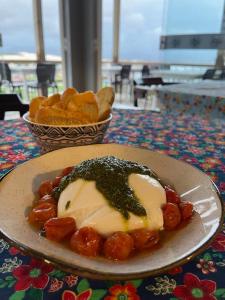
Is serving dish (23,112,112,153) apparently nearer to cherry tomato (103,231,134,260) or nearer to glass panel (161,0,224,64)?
cherry tomato (103,231,134,260)

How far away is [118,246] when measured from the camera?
12.7 inches

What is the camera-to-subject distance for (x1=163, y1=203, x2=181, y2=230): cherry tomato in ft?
1.25

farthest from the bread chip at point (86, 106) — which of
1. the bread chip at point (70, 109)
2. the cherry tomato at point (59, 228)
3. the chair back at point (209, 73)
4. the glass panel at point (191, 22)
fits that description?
the glass panel at point (191, 22)

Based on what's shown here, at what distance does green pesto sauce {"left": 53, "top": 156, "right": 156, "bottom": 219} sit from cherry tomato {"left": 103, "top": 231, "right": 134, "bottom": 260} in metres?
0.03

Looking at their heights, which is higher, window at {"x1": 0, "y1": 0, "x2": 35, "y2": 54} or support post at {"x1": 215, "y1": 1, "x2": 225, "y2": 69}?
window at {"x1": 0, "y1": 0, "x2": 35, "y2": 54}

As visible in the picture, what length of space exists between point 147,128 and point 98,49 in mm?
3787

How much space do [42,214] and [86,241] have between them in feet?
0.30

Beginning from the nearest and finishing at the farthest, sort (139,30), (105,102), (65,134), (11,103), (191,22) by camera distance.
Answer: (65,134)
(105,102)
(11,103)
(191,22)
(139,30)

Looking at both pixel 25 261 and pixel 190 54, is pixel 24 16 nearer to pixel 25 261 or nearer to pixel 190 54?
pixel 190 54

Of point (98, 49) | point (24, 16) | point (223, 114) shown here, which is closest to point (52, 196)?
point (223, 114)

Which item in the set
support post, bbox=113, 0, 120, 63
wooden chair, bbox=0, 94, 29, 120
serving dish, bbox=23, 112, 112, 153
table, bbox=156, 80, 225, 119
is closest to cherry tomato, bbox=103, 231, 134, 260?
serving dish, bbox=23, 112, 112, 153

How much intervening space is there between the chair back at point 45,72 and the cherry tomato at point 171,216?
4.31 meters

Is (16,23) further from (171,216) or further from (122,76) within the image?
(171,216)

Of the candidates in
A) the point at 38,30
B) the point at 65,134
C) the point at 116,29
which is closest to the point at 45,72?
the point at 38,30
